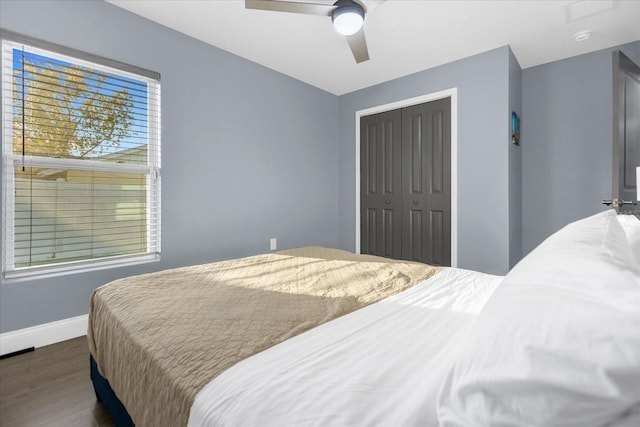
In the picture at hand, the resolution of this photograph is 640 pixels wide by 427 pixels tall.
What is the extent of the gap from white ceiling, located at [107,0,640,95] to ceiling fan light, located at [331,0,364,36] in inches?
6.6

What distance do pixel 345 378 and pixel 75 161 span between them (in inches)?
98.4

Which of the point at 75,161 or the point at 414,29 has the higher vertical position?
the point at 414,29

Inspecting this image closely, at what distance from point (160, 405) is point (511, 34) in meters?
3.58

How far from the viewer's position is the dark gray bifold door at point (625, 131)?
1976mm

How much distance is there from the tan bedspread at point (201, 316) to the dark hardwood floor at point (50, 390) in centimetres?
39

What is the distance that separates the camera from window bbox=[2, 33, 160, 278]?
6.61ft

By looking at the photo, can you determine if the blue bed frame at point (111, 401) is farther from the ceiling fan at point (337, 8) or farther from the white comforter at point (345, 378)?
the ceiling fan at point (337, 8)

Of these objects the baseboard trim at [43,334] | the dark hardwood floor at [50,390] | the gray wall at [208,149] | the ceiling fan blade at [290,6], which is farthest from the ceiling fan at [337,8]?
the baseboard trim at [43,334]

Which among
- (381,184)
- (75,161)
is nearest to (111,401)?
(75,161)

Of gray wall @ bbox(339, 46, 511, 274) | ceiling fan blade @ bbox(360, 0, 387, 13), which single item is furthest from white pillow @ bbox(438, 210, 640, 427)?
gray wall @ bbox(339, 46, 511, 274)

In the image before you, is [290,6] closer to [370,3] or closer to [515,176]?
[370,3]

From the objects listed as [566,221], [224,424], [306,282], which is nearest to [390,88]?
[566,221]

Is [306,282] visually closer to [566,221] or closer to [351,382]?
[351,382]

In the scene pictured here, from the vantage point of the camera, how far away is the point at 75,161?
2.22 meters
